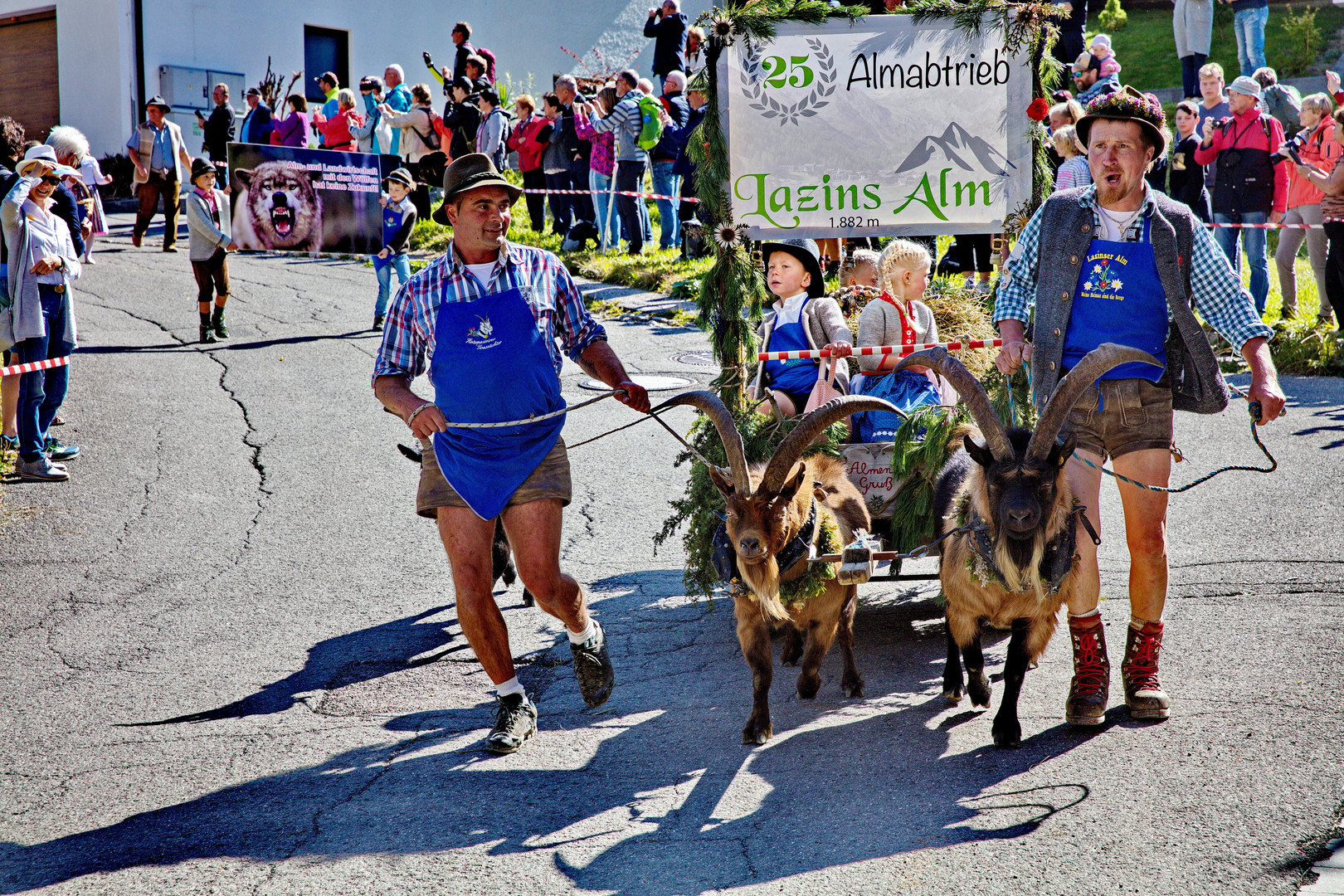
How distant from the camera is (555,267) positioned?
517cm

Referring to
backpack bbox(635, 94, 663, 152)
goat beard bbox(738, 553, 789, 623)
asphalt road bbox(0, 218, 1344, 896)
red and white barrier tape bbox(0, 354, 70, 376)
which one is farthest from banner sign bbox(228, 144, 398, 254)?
goat beard bbox(738, 553, 789, 623)

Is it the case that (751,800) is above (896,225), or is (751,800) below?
below

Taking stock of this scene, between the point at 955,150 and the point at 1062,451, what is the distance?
2.35m

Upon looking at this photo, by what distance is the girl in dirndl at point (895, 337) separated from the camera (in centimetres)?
634

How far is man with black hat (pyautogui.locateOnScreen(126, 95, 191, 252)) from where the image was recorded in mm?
19766

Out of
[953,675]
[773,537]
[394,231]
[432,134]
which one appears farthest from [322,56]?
[953,675]

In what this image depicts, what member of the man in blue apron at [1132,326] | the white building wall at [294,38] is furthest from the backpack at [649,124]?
the man in blue apron at [1132,326]

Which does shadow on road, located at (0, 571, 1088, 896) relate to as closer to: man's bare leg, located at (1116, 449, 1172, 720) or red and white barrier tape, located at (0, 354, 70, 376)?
man's bare leg, located at (1116, 449, 1172, 720)

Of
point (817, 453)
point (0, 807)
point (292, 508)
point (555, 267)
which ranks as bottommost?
point (0, 807)

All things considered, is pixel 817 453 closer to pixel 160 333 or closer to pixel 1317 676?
pixel 1317 676

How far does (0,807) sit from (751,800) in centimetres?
283

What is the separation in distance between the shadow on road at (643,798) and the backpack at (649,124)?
11.3 meters

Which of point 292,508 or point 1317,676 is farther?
point 292,508

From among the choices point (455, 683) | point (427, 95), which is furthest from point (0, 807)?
point (427, 95)
